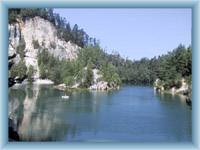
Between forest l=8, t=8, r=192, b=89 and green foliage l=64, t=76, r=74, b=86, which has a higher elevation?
forest l=8, t=8, r=192, b=89

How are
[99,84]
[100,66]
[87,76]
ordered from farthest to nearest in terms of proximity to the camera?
1. [99,84]
2. [87,76]
3. [100,66]

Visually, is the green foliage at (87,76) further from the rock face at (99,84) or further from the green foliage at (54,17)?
the green foliage at (54,17)

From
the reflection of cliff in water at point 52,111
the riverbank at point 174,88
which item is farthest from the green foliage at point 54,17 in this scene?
the riverbank at point 174,88

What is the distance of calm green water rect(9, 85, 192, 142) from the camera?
5.20 meters

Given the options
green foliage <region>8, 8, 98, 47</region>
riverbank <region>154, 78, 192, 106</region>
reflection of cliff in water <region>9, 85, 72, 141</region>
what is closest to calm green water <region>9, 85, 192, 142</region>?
reflection of cliff in water <region>9, 85, 72, 141</region>

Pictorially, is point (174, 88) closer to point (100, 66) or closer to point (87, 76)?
point (87, 76)

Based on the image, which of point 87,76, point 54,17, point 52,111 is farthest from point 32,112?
point 87,76

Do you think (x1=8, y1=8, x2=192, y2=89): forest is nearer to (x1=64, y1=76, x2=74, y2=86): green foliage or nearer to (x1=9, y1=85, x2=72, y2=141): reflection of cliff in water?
(x1=64, y1=76, x2=74, y2=86): green foliage

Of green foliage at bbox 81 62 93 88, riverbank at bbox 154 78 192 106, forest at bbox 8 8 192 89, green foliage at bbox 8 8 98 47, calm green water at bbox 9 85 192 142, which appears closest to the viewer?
green foliage at bbox 8 8 98 47

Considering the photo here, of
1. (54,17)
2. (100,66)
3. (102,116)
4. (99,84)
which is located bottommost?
(102,116)

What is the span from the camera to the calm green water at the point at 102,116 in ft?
17.1

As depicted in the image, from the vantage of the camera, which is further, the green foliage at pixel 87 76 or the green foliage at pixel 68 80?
the green foliage at pixel 87 76

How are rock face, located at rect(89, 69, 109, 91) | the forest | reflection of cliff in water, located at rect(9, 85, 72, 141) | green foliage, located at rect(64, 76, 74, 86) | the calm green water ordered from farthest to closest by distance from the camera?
rock face, located at rect(89, 69, 109, 91), green foliage, located at rect(64, 76, 74, 86), the forest, reflection of cliff in water, located at rect(9, 85, 72, 141), the calm green water

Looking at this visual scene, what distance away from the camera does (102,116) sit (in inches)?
284
